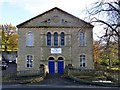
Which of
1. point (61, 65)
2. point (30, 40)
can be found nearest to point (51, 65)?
point (61, 65)

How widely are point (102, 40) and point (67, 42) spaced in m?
29.1

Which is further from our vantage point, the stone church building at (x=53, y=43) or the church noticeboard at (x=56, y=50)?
the church noticeboard at (x=56, y=50)

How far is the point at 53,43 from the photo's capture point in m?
49.7

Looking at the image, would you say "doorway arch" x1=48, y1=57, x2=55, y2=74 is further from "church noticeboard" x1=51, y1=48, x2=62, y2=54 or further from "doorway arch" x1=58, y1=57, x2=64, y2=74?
"church noticeboard" x1=51, y1=48, x2=62, y2=54

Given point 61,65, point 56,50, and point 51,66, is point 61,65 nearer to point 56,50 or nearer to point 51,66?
point 51,66

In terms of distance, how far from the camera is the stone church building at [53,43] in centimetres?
4931

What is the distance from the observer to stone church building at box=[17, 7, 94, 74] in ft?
162

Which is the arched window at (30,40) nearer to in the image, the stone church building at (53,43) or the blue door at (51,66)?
the stone church building at (53,43)

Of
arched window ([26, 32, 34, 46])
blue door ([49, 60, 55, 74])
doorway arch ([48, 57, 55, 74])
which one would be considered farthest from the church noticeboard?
arched window ([26, 32, 34, 46])

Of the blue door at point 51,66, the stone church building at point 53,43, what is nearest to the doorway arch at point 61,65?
the stone church building at point 53,43

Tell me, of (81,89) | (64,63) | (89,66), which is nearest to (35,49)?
(64,63)

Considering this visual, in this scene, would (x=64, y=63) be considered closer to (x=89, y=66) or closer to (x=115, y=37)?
(x=89, y=66)

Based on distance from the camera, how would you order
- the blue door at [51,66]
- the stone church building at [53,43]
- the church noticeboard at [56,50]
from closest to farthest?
the blue door at [51,66], the stone church building at [53,43], the church noticeboard at [56,50]

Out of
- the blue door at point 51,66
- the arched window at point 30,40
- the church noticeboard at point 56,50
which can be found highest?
the arched window at point 30,40
